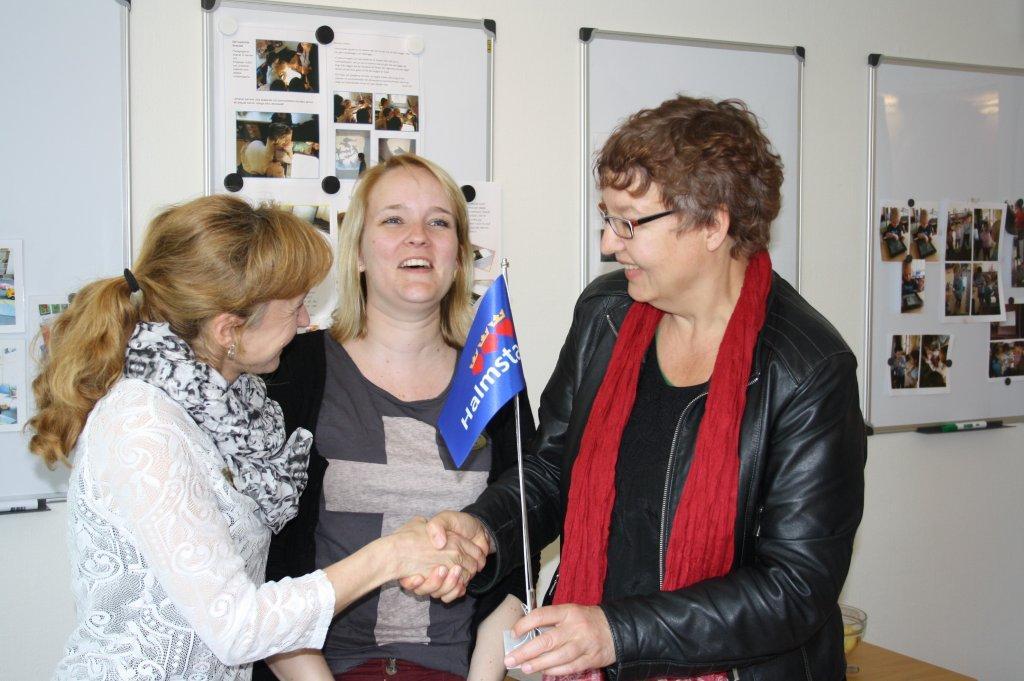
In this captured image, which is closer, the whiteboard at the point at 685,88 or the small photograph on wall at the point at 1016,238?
the whiteboard at the point at 685,88

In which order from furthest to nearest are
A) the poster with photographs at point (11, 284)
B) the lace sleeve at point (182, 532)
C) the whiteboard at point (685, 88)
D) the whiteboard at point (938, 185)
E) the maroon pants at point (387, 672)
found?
the whiteboard at point (938, 185) → the whiteboard at point (685, 88) → the poster with photographs at point (11, 284) → the maroon pants at point (387, 672) → the lace sleeve at point (182, 532)

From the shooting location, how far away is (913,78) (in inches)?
132

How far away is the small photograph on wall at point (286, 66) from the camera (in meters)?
2.57

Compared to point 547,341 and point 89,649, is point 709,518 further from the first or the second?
point 547,341

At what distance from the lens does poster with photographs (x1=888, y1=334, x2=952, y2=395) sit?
339 cm

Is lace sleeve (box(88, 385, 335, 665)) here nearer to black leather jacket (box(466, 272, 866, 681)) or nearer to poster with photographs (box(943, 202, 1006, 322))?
black leather jacket (box(466, 272, 866, 681))

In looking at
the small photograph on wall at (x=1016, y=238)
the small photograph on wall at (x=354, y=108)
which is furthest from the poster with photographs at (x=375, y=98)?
the small photograph on wall at (x=1016, y=238)

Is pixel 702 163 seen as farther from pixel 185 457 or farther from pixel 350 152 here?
pixel 350 152

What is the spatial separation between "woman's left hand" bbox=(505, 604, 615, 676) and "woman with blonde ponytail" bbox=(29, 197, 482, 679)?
0.28m

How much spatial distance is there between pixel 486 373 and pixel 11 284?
1413 mm

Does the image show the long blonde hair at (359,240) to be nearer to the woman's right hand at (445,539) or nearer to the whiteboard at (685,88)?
the woman's right hand at (445,539)

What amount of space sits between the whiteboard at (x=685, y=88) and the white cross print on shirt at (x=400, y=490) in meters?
1.15

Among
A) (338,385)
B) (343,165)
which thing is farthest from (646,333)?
(343,165)

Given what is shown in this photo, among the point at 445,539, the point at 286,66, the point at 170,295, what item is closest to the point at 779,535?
the point at 445,539
